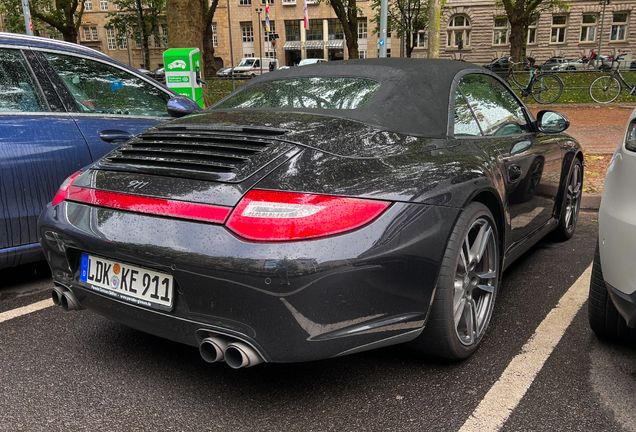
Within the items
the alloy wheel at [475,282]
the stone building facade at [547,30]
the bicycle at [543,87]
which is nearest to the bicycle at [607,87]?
the bicycle at [543,87]

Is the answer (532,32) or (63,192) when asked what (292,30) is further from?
(63,192)

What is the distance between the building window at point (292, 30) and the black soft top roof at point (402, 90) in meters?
56.8

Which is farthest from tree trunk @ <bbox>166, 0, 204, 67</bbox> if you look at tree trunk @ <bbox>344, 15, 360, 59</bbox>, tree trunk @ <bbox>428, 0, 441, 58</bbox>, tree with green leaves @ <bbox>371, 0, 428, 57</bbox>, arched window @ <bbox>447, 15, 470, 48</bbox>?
arched window @ <bbox>447, 15, 470, 48</bbox>

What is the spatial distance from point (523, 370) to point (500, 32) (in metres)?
51.2

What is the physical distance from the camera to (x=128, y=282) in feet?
7.00

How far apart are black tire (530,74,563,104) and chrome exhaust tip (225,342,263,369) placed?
15838 mm

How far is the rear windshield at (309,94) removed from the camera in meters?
2.77

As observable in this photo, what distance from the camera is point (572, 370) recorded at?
241 centimetres

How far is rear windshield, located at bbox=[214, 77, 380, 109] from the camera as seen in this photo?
9.09 feet

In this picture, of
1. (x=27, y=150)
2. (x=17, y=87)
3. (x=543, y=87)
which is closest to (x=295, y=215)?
(x=27, y=150)

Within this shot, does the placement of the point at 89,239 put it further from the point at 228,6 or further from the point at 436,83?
the point at 228,6

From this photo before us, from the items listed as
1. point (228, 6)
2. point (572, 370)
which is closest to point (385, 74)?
A: point (572, 370)

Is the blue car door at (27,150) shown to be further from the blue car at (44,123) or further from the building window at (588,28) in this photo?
the building window at (588,28)

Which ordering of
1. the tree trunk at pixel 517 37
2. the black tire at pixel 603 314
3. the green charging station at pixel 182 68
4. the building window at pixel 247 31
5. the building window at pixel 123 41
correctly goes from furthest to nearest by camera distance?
the building window at pixel 247 31, the building window at pixel 123 41, the tree trunk at pixel 517 37, the green charging station at pixel 182 68, the black tire at pixel 603 314
